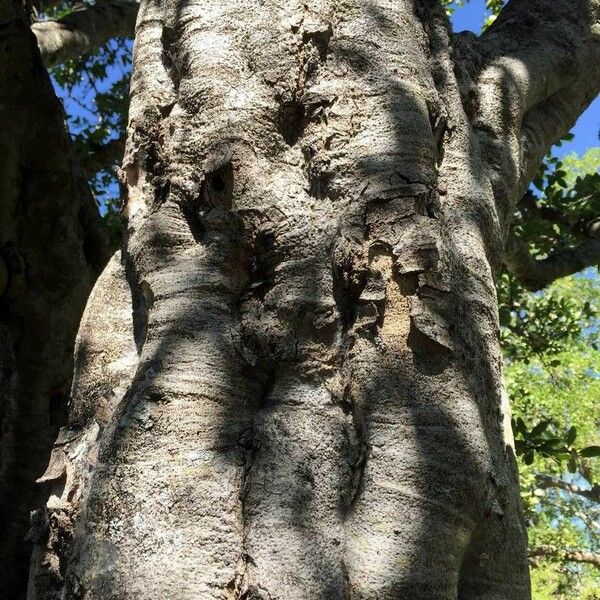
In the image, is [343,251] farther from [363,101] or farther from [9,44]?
[9,44]

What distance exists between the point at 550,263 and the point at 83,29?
9.30 ft

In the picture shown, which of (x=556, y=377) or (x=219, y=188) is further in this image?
(x=556, y=377)

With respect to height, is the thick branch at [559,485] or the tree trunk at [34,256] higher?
the thick branch at [559,485]

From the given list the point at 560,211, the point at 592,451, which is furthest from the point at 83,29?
the point at 592,451

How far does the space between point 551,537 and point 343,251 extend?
922 centimetres

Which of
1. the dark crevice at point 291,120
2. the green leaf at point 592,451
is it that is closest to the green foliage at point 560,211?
the green leaf at point 592,451

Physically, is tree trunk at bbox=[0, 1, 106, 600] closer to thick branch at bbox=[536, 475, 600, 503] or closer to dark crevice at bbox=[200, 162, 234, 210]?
dark crevice at bbox=[200, 162, 234, 210]

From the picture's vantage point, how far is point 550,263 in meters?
4.11

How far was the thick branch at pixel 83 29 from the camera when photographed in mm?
4180

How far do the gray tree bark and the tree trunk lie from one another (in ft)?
3.46

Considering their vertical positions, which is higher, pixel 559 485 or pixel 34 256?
pixel 559 485

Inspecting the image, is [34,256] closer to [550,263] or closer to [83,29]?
[83,29]

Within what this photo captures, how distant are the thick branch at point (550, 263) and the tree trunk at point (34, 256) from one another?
2105 mm

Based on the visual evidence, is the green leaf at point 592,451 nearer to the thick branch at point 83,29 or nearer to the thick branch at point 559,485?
the thick branch at point 83,29
